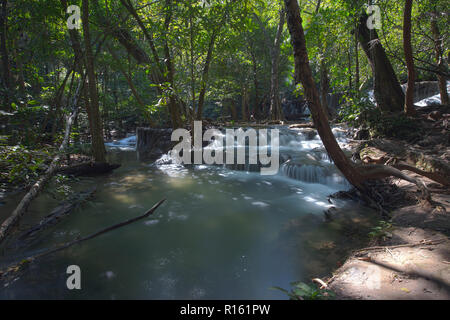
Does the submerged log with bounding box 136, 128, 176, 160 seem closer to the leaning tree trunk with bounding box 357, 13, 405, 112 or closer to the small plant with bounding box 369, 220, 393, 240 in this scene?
the leaning tree trunk with bounding box 357, 13, 405, 112

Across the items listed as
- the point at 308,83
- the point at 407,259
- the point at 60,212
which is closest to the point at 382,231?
the point at 407,259

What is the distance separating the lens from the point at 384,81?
838 cm

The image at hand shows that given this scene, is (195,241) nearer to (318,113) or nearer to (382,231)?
(382,231)

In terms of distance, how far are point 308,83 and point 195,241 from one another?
3017 millimetres

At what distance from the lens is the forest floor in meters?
2.09

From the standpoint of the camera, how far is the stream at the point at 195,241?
111 inches

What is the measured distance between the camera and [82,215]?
476 centimetres

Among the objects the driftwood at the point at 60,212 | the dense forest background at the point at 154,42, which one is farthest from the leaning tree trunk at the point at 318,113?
the driftwood at the point at 60,212

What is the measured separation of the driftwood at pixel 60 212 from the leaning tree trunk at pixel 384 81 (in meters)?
Result: 9.15

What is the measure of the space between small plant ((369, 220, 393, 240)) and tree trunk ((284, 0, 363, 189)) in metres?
0.92

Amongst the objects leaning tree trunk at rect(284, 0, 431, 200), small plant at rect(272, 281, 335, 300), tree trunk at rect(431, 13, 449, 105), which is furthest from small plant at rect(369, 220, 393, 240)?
tree trunk at rect(431, 13, 449, 105)
